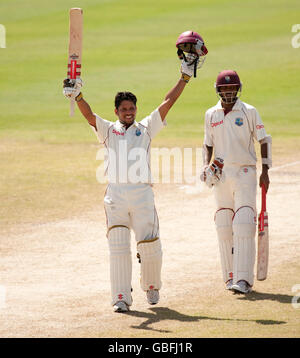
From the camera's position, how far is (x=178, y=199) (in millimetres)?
11688

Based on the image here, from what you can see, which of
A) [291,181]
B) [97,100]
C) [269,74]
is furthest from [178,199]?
[269,74]

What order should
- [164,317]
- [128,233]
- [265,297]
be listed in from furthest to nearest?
[265,297] < [128,233] < [164,317]

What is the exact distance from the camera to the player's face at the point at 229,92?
752 centimetres

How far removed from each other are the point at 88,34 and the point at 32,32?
5.99ft

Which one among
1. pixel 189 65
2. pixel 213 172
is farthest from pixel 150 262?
pixel 189 65

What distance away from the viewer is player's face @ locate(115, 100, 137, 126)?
22.8ft

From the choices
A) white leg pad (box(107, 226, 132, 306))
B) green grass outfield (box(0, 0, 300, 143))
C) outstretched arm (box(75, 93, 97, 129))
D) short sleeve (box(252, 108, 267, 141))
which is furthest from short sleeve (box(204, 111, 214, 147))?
green grass outfield (box(0, 0, 300, 143))

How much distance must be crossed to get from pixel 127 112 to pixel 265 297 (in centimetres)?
192

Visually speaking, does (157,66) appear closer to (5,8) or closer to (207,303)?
(5,8)

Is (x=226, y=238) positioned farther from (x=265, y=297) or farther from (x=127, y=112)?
(x=127, y=112)

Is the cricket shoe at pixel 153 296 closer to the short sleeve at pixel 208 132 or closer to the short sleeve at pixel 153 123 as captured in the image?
the short sleeve at pixel 153 123

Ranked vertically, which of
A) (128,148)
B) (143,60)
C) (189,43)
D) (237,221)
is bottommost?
(237,221)

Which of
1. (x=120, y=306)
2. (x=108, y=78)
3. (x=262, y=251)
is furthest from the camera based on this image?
(x=108, y=78)

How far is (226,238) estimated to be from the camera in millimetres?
7551
